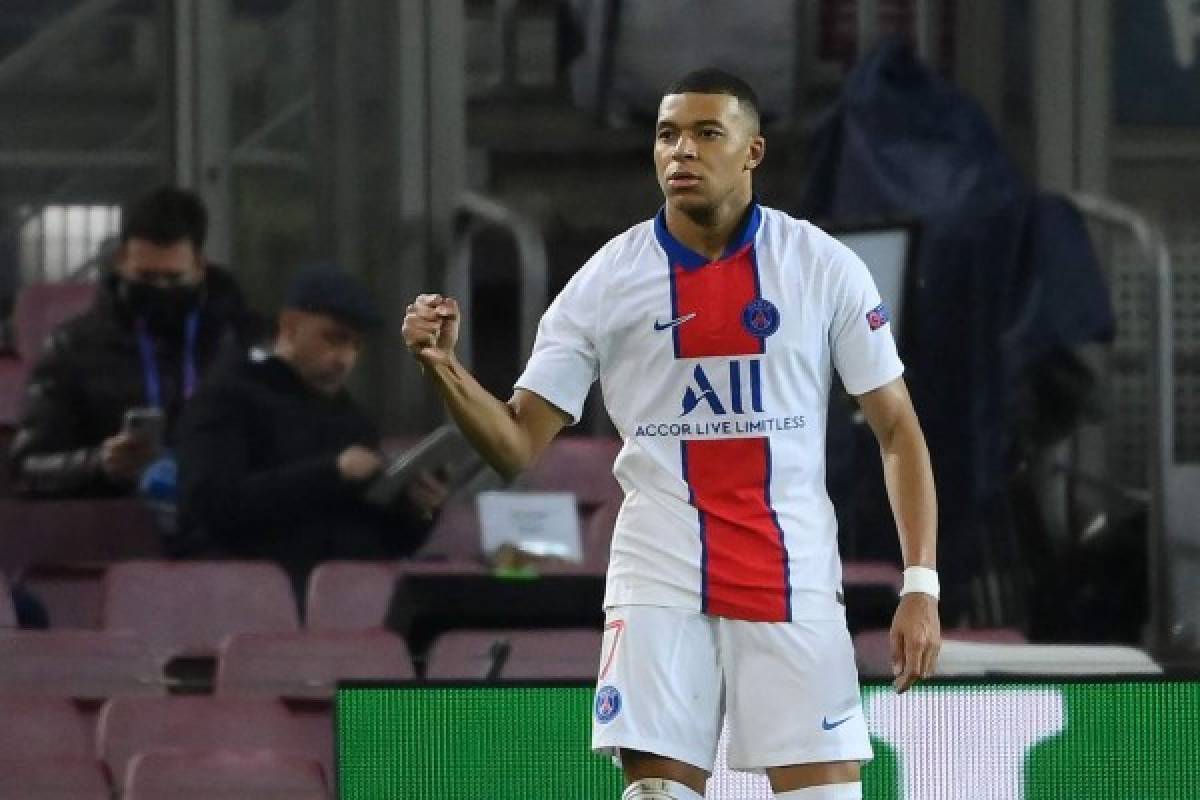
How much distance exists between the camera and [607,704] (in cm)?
460

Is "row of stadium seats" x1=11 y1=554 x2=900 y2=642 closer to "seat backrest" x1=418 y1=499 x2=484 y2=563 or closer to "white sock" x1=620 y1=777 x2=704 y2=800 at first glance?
"seat backrest" x1=418 y1=499 x2=484 y2=563

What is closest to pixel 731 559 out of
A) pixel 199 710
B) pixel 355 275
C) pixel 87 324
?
pixel 199 710

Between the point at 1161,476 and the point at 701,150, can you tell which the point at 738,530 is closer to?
the point at 701,150

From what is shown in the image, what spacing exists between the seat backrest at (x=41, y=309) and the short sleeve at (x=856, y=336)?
415 cm

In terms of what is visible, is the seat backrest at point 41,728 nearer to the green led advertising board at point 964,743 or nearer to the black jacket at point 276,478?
the black jacket at point 276,478

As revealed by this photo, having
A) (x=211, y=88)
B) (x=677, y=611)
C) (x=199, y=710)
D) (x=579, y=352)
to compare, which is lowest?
(x=199, y=710)

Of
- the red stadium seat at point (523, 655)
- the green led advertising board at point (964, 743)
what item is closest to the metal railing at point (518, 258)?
the red stadium seat at point (523, 655)

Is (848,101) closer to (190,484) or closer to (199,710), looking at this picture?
(190,484)

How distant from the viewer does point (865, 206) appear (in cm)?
830

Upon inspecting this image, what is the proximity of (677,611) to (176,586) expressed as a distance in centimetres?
304

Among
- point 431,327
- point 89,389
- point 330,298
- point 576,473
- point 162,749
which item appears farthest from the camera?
point 576,473

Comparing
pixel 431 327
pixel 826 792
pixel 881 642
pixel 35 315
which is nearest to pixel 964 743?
pixel 826 792

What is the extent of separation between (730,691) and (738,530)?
0.74 feet

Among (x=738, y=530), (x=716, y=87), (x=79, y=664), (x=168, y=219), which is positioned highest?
(x=716, y=87)
